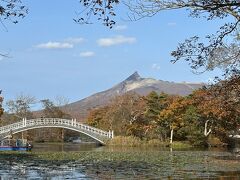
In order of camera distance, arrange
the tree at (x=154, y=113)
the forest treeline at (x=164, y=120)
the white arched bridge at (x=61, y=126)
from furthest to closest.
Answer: the tree at (x=154, y=113) → the white arched bridge at (x=61, y=126) → the forest treeline at (x=164, y=120)

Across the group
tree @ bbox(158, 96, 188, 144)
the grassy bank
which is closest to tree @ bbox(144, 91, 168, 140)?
tree @ bbox(158, 96, 188, 144)

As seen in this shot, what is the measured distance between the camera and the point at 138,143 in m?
44.4

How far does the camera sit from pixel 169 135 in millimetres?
48312

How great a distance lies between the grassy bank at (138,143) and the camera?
4425 cm

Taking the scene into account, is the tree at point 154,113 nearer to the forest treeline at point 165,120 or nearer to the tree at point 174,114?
the forest treeline at point 165,120

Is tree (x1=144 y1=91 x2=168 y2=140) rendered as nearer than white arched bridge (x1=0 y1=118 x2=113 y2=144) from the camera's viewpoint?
No

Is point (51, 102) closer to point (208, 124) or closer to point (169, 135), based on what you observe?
point (169, 135)

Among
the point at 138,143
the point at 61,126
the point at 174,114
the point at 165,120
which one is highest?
the point at 174,114

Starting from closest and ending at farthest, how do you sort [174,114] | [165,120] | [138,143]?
1. [138,143]
2. [174,114]
3. [165,120]

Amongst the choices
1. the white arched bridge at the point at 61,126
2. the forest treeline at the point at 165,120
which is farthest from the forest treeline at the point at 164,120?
the white arched bridge at the point at 61,126

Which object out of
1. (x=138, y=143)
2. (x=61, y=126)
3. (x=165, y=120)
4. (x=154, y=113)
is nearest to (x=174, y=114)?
(x=165, y=120)

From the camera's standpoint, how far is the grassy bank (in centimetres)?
4425

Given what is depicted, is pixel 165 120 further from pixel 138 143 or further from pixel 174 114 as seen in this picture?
pixel 138 143

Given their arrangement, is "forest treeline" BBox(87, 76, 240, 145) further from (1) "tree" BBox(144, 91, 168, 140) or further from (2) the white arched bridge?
(2) the white arched bridge
